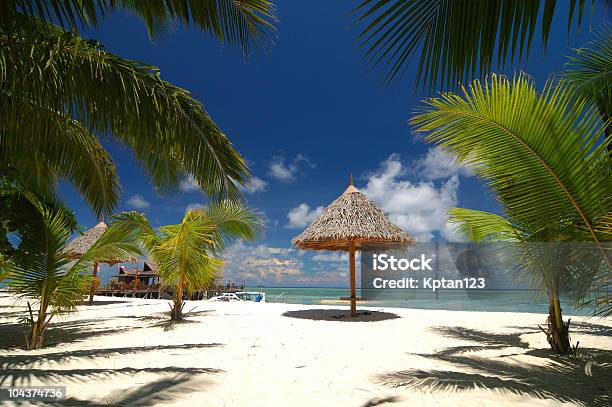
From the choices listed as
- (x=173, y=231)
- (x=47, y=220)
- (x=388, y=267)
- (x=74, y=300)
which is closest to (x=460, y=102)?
(x=47, y=220)

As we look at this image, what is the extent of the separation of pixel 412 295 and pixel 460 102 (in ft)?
88.4

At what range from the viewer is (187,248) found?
838 centimetres

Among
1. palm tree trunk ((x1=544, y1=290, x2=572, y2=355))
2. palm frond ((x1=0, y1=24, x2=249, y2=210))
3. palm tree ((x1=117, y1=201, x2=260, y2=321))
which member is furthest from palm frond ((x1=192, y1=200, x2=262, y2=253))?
palm tree trunk ((x1=544, y1=290, x2=572, y2=355))

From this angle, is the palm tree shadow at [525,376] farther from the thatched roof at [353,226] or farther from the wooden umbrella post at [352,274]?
the thatched roof at [353,226]

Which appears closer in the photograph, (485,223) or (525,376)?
(525,376)

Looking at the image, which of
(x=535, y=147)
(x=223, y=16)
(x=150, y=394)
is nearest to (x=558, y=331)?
(x=535, y=147)

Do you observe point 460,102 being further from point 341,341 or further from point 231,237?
point 231,237

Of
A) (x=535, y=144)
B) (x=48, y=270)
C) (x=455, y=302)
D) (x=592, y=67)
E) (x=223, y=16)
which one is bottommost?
(x=455, y=302)

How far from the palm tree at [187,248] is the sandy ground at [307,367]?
63.2 inches

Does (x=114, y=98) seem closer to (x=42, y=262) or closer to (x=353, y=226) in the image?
(x=42, y=262)

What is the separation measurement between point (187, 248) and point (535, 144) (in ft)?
24.3

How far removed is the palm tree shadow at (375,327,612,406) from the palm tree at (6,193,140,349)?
4.09 metres

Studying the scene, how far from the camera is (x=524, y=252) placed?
3.90m

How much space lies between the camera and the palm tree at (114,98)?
8.89 feet
